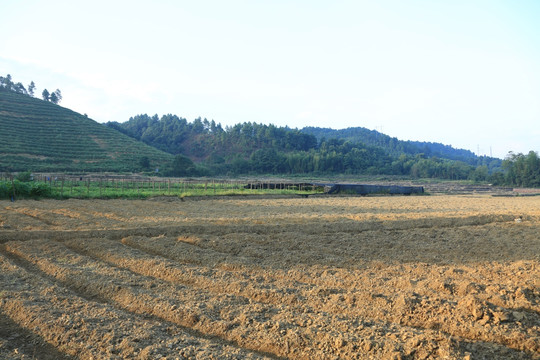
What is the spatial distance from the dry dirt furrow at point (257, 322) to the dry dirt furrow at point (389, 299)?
355 mm

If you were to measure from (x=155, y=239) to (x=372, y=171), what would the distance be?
75.6 metres

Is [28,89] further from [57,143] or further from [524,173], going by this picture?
[524,173]

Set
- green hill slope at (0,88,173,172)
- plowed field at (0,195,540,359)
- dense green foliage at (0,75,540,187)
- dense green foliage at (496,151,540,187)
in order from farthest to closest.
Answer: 1. dense green foliage at (496,151,540,187)
2. dense green foliage at (0,75,540,187)
3. green hill slope at (0,88,173,172)
4. plowed field at (0,195,540,359)

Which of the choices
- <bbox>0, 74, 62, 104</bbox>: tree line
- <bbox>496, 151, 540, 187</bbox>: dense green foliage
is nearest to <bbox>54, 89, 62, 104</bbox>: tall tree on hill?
<bbox>0, 74, 62, 104</bbox>: tree line

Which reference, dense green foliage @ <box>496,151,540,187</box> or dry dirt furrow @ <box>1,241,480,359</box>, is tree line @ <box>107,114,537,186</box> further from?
dry dirt furrow @ <box>1,241,480,359</box>

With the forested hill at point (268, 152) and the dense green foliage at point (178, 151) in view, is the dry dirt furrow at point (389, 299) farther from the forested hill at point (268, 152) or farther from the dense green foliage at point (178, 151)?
the forested hill at point (268, 152)

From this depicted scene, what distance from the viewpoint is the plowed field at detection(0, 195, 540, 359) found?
4.16 m

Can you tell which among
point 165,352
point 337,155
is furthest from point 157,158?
point 165,352

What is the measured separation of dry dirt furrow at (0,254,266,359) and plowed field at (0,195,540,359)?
0.02 m

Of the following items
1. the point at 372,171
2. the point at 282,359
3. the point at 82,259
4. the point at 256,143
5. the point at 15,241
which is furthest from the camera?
the point at 256,143

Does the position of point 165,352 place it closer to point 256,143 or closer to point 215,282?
point 215,282

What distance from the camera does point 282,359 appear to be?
13.1ft

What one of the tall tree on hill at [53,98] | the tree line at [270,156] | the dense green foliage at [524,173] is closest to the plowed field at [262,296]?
the tree line at [270,156]

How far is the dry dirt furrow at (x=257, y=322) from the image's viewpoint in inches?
161
